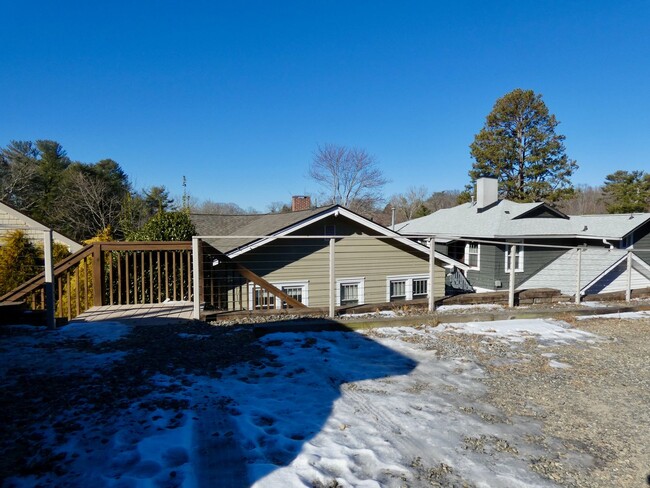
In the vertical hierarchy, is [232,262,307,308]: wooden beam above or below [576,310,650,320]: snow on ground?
above

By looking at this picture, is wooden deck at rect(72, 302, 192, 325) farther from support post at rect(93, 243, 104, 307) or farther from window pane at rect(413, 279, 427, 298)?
window pane at rect(413, 279, 427, 298)

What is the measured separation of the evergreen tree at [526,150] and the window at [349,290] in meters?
23.3

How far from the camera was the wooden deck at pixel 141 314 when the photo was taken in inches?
230

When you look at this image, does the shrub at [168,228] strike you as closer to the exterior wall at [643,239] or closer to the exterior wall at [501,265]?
the exterior wall at [501,265]

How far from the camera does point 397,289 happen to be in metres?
13.6

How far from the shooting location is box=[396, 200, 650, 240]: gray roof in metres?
17.4

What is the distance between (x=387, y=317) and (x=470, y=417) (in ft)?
9.74

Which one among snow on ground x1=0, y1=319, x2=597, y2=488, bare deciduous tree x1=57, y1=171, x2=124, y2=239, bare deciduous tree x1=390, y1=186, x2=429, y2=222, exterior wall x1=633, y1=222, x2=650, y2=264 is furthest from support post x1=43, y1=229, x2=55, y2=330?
bare deciduous tree x1=390, y1=186, x2=429, y2=222

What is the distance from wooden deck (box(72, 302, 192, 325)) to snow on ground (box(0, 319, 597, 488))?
1362 millimetres

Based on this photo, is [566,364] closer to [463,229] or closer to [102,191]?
[463,229]

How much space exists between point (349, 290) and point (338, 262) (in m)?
0.99

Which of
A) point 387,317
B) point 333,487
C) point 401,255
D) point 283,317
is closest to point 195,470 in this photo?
point 333,487

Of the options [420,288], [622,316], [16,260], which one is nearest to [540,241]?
[420,288]

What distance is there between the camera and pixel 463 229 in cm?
1978
